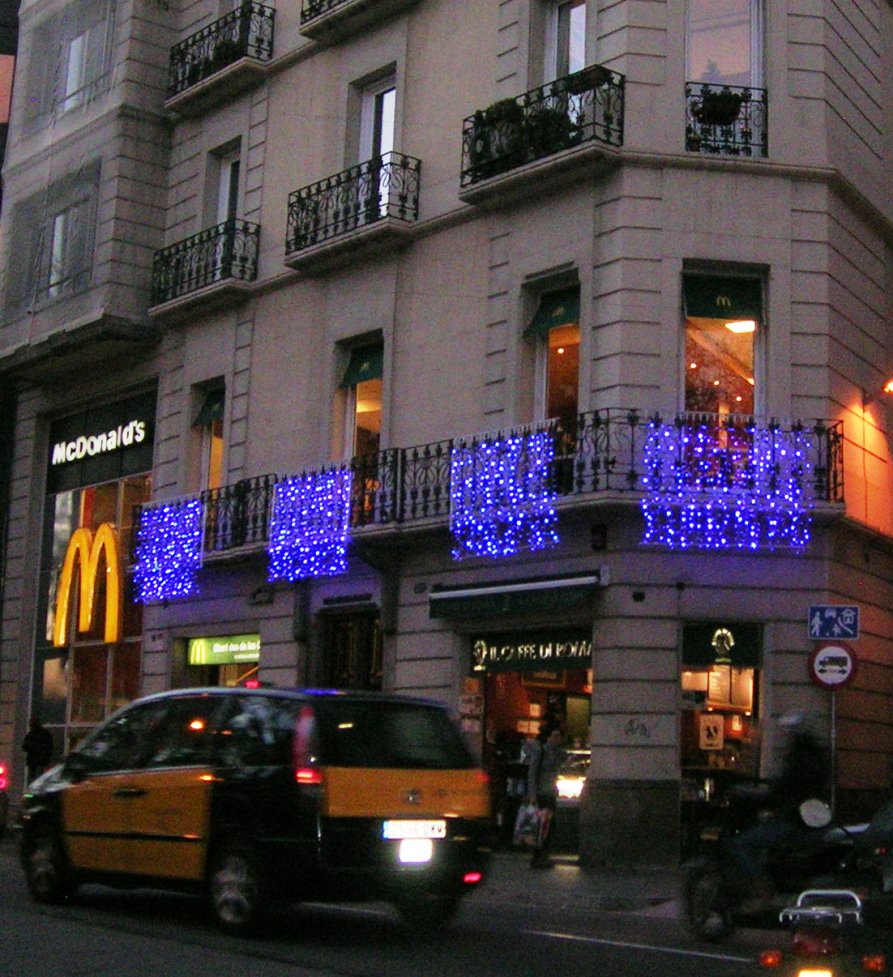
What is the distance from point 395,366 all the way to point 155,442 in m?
6.46

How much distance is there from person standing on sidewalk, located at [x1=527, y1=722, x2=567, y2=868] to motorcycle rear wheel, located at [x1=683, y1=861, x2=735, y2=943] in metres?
6.30

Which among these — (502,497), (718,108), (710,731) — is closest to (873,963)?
(710,731)

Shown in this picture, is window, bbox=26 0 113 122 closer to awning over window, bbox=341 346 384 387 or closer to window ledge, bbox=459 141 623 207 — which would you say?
awning over window, bbox=341 346 384 387

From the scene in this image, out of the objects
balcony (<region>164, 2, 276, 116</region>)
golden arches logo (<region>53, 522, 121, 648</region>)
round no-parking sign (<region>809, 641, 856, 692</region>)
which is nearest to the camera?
round no-parking sign (<region>809, 641, 856, 692</region>)

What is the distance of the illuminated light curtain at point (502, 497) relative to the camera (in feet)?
65.9

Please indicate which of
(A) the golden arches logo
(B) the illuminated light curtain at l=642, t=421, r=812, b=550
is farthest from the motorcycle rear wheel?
(A) the golden arches logo

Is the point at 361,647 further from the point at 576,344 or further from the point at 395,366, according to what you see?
the point at 576,344

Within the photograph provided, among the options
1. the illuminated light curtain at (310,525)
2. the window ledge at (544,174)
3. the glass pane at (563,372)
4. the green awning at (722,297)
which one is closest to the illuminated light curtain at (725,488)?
the green awning at (722,297)

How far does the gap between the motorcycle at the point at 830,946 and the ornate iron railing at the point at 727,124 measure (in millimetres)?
15246

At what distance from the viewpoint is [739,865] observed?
12.0 meters

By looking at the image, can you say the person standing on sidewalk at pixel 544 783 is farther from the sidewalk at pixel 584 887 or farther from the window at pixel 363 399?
the window at pixel 363 399

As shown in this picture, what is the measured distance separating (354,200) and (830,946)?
1883 centimetres

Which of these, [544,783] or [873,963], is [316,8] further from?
[873,963]

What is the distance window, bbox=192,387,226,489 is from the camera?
87.7 feet
